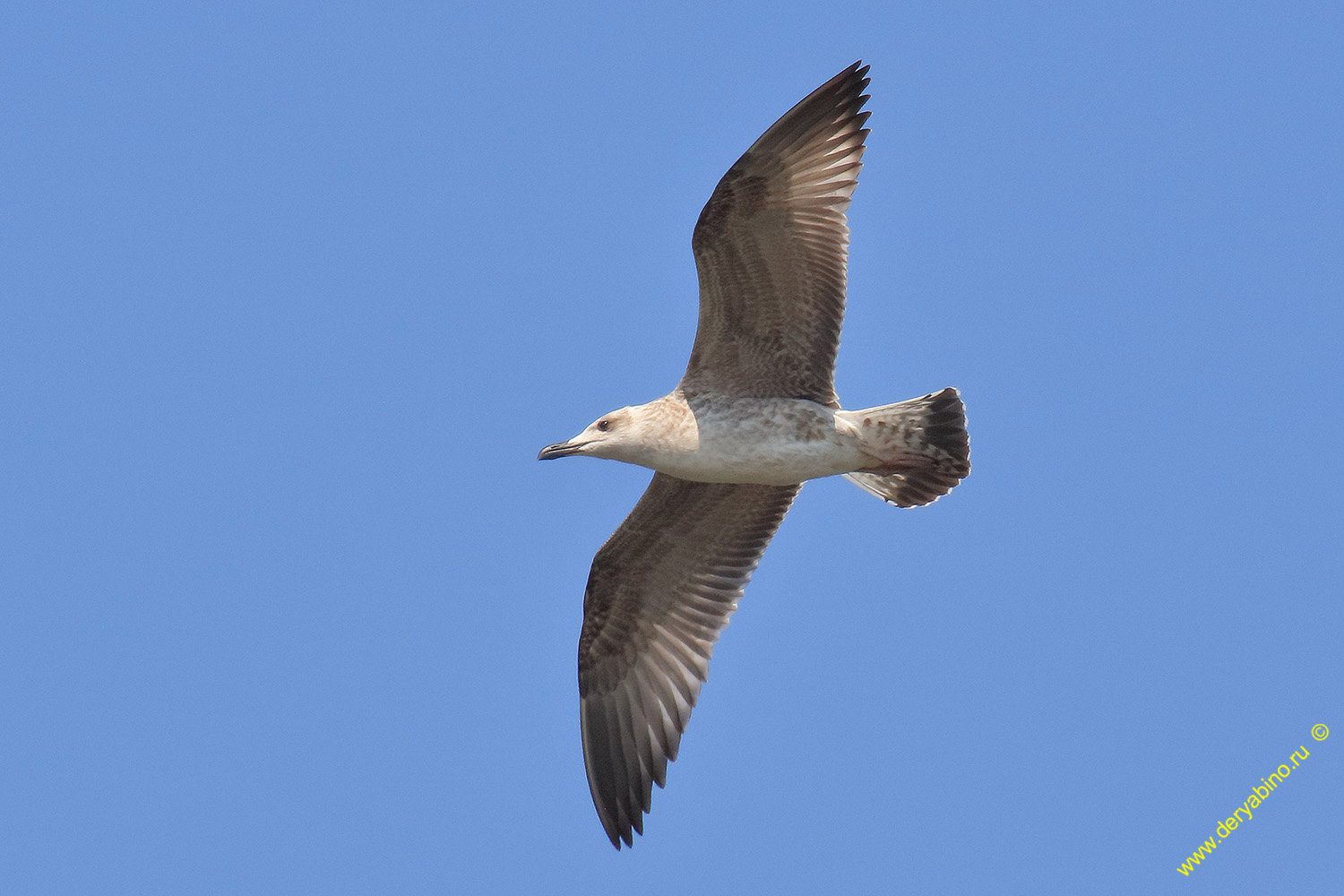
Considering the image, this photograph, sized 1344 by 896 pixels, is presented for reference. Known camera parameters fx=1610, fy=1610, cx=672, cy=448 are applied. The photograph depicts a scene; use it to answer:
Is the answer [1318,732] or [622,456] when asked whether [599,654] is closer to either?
[622,456]

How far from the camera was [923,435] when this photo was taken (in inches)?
363

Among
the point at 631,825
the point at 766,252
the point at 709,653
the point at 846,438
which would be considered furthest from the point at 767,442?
the point at 631,825

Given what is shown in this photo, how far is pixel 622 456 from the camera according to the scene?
923 cm

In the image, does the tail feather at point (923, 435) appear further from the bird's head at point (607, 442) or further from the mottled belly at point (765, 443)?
the bird's head at point (607, 442)

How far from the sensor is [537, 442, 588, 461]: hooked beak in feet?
30.1

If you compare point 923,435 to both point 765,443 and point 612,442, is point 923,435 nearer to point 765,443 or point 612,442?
point 765,443

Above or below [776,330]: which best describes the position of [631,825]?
below

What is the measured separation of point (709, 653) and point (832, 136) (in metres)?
3.31

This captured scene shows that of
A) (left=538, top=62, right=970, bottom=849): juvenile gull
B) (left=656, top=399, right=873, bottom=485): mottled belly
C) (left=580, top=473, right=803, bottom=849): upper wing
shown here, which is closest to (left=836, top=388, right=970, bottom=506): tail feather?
(left=538, top=62, right=970, bottom=849): juvenile gull

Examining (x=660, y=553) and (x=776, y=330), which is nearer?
(x=776, y=330)

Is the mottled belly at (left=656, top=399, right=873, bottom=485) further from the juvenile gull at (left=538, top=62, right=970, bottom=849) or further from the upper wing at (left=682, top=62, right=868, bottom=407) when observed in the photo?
the upper wing at (left=682, top=62, right=868, bottom=407)

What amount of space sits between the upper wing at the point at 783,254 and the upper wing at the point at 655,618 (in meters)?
0.96

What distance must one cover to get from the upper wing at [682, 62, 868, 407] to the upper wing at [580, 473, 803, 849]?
96 cm

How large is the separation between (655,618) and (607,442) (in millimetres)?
1597
